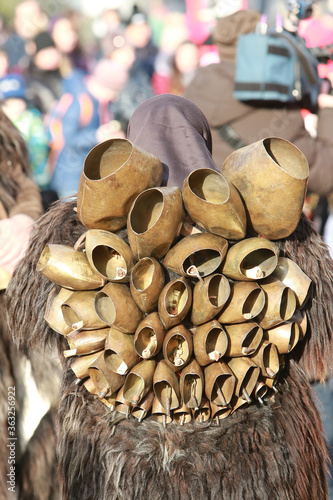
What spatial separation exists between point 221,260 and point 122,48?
3430 millimetres

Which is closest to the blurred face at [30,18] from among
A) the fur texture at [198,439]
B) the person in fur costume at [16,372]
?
the person in fur costume at [16,372]

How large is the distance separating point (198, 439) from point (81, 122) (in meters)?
2.76

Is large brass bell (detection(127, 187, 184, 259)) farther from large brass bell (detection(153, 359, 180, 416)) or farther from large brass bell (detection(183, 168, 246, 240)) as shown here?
large brass bell (detection(153, 359, 180, 416))

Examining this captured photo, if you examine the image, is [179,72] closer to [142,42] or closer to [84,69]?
[142,42]

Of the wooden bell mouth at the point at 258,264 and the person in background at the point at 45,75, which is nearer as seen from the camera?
the wooden bell mouth at the point at 258,264

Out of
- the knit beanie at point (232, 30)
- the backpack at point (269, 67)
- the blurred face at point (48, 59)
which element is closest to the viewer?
the backpack at point (269, 67)

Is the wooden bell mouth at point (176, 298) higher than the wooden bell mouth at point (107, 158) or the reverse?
the reverse

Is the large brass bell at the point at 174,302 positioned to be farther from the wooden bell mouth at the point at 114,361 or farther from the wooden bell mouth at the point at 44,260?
the wooden bell mouth at the point at 44,260

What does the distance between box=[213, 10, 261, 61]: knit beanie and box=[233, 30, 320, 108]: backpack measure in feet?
0.77

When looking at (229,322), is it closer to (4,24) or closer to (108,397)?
(108,397)

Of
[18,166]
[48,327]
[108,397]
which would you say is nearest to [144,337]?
[108,397]

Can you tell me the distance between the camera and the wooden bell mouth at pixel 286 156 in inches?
38.2

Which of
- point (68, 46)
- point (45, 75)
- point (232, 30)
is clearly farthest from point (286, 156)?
point (45, 75)

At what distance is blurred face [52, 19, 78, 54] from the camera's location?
3.96 metres
